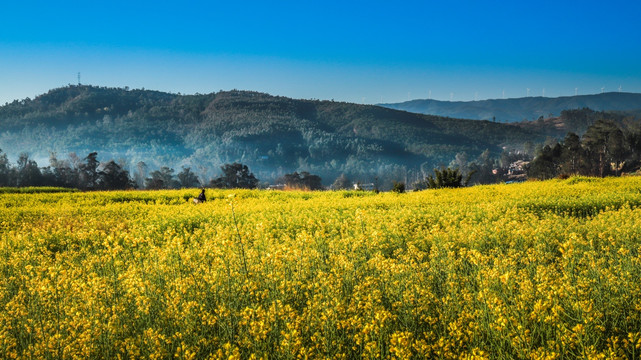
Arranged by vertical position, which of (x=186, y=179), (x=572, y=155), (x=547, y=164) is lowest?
(x=186, y=179)

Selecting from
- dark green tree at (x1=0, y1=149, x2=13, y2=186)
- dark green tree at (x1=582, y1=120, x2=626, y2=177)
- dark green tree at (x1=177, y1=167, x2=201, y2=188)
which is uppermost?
dark green tree at (x1=582, y1=120, x2=626, y2=177)

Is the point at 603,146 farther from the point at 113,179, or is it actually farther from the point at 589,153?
the point at 113,179

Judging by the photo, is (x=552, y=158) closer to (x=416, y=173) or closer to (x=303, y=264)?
(x=303, y=264)

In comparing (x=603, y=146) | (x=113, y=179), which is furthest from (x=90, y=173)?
(x=603, y=146)

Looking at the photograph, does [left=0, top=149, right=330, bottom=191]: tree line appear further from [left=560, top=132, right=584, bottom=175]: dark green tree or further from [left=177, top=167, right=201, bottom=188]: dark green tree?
[left=560, top=132, right=584, bottom=175]: dark green tree

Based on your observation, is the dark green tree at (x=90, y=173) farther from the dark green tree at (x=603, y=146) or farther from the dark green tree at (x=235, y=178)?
the dark green tree at (x=603, y=146)

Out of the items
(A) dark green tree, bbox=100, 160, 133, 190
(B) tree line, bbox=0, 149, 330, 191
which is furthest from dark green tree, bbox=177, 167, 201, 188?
(A) dark green tree, bbox=100, 160, 133, 190

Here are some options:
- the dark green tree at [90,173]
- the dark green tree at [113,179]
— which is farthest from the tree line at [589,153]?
the dark green tree at [90,173]

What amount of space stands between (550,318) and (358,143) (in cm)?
18182

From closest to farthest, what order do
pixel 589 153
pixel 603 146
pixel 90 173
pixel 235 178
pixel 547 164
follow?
pixel 90 173
pixel 235 178
pixel 547 164
pixel 603 146
pixel 589 153

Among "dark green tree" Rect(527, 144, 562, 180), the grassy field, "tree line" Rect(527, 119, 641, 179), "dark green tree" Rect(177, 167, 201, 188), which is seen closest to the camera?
the grassy field

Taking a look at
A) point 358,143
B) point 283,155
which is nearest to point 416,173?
point 358,143

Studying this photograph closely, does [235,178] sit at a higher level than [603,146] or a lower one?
lower

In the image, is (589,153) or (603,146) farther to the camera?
(589,153)
